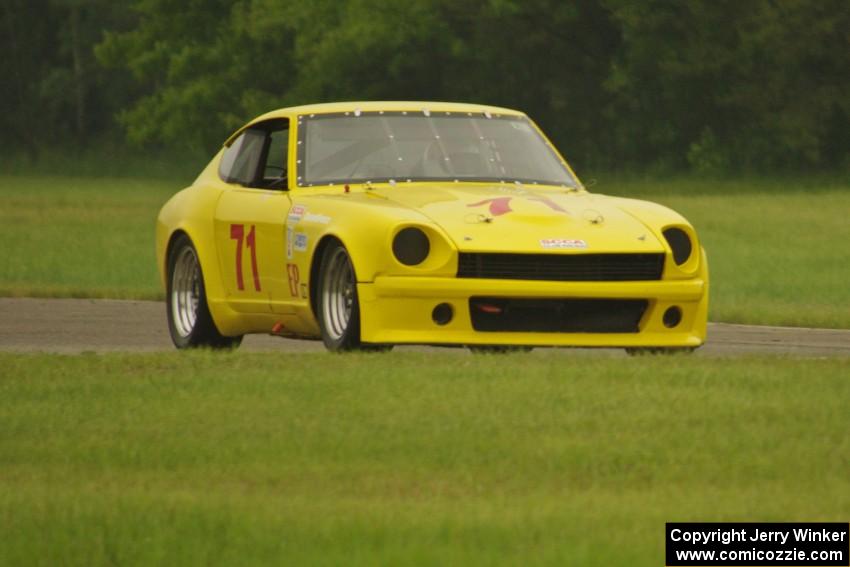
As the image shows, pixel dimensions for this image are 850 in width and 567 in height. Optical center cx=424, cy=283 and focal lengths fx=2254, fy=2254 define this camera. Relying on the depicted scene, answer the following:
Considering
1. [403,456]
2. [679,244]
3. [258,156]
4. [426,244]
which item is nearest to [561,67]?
[258,156]

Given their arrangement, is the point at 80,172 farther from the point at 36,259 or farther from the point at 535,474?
the point at 535,474

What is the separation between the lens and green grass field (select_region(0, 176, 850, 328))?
1955cm

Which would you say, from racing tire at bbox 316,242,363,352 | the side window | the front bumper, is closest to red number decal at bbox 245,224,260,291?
the side window

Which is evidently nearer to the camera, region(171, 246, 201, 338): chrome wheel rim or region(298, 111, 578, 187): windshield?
region(298, 111, 578, 187): windshield

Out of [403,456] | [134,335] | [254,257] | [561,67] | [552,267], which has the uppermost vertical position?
[403,456]

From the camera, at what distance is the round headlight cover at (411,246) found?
35.9 feet

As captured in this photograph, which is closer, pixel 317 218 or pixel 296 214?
pixel 317 218

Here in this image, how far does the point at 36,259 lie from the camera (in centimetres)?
2456

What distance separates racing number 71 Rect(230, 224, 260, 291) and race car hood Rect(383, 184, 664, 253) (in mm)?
944

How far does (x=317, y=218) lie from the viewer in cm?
1154

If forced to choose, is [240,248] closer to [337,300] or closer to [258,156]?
[258,156]

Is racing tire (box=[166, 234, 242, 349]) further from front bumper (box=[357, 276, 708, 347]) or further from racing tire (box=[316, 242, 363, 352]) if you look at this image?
front bumper (box=[357, 276, 708, 347])

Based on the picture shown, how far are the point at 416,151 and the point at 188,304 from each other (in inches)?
68.2

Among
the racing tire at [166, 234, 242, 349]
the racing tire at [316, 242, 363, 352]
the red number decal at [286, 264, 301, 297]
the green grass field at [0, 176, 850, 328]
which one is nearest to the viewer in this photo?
the racing tire at [316, 242, 363, 352]
